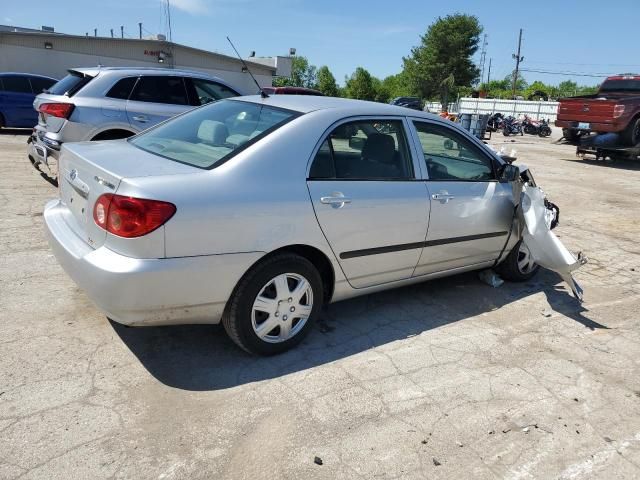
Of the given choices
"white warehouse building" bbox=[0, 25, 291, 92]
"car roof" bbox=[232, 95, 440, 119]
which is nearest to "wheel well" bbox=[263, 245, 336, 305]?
"car roof" bbox=[232, 95, 440, 119]

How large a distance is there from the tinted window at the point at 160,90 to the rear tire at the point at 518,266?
5016 mm

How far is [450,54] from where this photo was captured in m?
55.4

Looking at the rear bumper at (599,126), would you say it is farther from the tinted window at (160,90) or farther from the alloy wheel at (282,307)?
the alloy wheel at (282,307)

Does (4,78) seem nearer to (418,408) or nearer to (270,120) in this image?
(270,120)

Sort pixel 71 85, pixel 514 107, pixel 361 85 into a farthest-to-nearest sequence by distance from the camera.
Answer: pixel 361 85, pixel 514 107, pixel 71 85

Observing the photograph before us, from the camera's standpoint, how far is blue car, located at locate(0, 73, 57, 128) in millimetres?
13377

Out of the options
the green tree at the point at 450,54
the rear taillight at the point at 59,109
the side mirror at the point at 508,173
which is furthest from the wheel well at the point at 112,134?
the green tree at the point at 450,54

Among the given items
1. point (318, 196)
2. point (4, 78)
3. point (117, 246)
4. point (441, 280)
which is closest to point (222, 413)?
point (117, 246)

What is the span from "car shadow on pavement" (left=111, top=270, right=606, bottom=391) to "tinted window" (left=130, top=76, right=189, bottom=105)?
4432mm

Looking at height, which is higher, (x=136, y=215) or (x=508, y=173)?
(x=508, y=173)

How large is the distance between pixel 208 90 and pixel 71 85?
188cm

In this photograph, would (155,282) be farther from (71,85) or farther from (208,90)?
(208,90)

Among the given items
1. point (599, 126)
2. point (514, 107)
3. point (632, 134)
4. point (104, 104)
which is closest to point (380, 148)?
point (104, 104)

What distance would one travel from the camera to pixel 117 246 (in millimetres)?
2744
